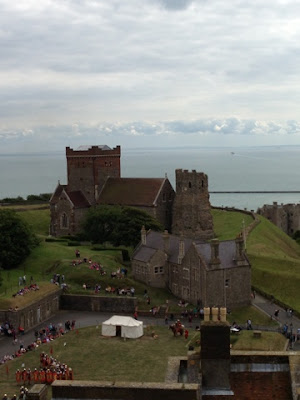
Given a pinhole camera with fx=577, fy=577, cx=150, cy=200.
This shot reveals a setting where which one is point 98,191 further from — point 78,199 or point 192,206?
point 192,206

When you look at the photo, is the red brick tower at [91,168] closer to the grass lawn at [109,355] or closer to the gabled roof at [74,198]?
the gabled roof at [74,198]

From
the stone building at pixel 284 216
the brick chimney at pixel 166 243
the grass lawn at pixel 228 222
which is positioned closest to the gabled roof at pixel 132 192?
the grass lawn at pixel 228 222

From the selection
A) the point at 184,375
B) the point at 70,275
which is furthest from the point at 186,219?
the point at 184,375

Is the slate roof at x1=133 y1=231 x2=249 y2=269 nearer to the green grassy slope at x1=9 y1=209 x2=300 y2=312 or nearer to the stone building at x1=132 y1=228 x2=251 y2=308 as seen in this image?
the stone building at x1=132 y1=228 x2=251 y2=308

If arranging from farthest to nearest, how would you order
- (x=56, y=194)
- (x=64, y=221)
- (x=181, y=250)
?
(x=56, y=194) < (x=64, y=221) < (x=181, y=250)

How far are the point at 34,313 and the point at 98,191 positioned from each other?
32.1 metres

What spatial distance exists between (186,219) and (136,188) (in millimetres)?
7376

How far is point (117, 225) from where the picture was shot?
5891 cm

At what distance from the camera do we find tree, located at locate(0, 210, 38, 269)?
51.4 m

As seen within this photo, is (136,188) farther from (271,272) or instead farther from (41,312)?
(41,312)

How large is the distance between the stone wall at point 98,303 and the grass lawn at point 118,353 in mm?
4146

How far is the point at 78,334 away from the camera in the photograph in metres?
38.1

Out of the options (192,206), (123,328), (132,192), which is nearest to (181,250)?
(123,328)

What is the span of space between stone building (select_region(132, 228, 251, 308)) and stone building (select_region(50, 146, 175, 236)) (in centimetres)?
1782
